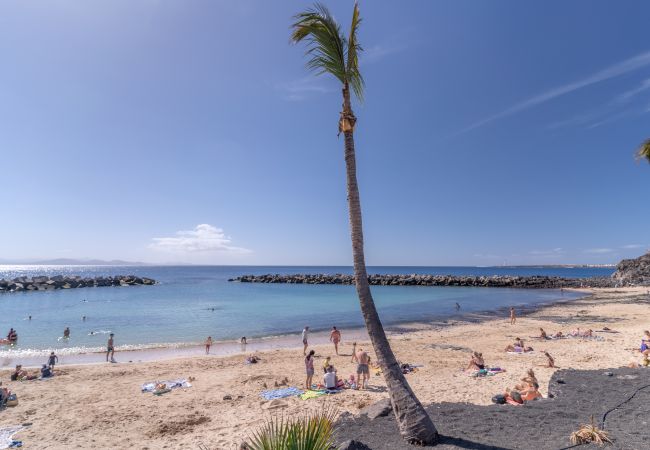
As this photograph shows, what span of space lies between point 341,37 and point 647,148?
48230 mm

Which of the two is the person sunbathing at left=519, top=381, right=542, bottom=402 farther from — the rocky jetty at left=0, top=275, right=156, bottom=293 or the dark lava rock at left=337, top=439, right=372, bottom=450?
the rocky jetty at left=0, top=275, right=156, bottom=293

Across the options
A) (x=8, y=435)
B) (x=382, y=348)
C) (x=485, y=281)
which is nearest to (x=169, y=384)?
(x=8, y=435)

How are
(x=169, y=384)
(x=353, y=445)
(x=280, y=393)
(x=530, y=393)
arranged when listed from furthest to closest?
(x=169, y=384) → (x=280, y=393) → (x=530, y=393) → (x=353, y=445)

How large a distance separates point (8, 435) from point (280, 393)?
7019 millimetres

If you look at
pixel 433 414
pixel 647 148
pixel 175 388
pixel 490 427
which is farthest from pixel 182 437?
pixel 647 148

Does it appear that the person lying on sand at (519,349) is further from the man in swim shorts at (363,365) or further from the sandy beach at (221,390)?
the man in swim shorts at (363,365)

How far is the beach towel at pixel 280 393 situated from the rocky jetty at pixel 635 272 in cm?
6482

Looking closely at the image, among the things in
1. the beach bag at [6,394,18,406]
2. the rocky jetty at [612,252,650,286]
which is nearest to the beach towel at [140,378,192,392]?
the beach bag at [6,394,18,406]

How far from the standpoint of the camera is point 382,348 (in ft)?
22.3

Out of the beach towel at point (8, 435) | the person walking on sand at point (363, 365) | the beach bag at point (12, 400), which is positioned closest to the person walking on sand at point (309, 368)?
the person walking on sand at point (363, 365)

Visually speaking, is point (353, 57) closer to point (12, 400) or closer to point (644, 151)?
point (12, 400)

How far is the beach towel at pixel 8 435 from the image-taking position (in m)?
8.23

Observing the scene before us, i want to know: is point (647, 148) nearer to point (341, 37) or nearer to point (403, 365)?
point (403, 365)

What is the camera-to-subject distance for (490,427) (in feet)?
23.9
